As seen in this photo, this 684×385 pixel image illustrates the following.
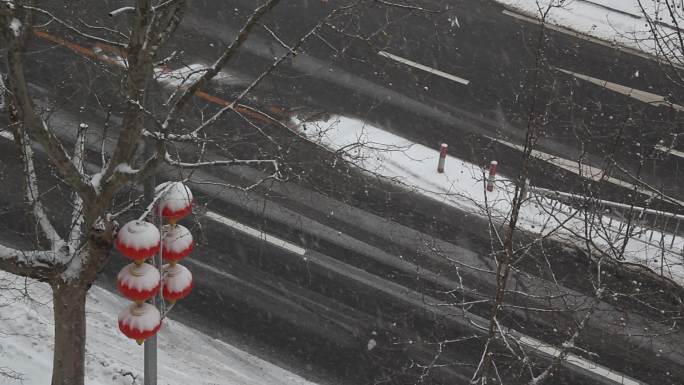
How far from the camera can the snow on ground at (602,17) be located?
2033 centimetres

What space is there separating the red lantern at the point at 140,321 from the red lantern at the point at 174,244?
1.52 ft

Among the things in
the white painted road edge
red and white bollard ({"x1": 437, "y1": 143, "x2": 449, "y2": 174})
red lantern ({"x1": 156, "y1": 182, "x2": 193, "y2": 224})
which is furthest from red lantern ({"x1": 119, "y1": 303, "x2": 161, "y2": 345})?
red and white bollard ({"x1": 437, "y1": 143, "x2": 449, "y2": 174})

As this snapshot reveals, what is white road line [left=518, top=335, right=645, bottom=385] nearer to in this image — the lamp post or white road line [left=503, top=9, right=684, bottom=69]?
the lamp post

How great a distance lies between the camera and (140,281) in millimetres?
6410

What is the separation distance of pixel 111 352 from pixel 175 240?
4.92 metres

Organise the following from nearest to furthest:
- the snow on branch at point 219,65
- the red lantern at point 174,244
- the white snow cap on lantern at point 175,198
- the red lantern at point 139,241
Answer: the red lantern at point 139,241, the white snow cap on lantern at point 175,198, the red lantern at point 174,244, the snow on branch at point 219,65

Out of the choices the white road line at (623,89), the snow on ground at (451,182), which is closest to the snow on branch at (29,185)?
the snow on ground at (451,182)

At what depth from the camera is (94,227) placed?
758cm

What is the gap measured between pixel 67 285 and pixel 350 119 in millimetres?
9917

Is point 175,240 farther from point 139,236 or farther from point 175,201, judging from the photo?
point 139,236

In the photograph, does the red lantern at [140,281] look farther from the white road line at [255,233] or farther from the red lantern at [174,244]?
the white road line at [255,233]

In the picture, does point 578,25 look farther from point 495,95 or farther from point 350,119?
point 350,119

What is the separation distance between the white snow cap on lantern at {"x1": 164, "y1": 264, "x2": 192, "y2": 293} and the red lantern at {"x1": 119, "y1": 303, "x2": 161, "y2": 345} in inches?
9.9

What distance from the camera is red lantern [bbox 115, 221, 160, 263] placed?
6227 millimetres
